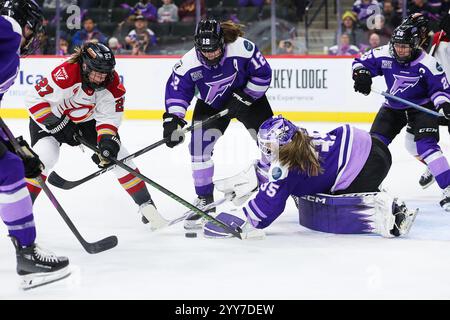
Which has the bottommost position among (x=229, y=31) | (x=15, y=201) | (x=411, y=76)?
(x=411, y=76)

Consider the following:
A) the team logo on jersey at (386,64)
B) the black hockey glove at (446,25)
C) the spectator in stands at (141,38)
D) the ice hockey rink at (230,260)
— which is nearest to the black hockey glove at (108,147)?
the ice hockey rink at (230,260)

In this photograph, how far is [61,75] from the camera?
3834 mm

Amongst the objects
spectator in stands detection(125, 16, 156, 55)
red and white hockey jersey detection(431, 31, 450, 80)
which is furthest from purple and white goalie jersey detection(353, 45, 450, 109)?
spectator in stands detection(125, 16, 156, 55)

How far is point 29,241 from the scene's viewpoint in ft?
10.1

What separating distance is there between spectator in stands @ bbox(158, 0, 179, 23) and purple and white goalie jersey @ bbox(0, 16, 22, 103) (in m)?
5.82

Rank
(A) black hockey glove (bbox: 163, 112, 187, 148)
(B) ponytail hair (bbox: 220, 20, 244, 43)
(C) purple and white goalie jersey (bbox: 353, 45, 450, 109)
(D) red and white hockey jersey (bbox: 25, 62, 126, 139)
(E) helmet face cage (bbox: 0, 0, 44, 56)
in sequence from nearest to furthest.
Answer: (E) helmet face cage (bbox: 0, 0, 44, 56)
(D) red and white hockey jersey (bbox: 25, 62, 126, 139)
(A) black hockey glove (bbox: 163, 112, 187, 148)
(B) ponytail hair (bbox: 220, 20, 244, 43)
(C) purple and white goalie jersey (bbox: 353, 45, 450, 109)

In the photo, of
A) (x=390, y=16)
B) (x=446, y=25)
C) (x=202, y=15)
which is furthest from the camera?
(x=202, y=15)

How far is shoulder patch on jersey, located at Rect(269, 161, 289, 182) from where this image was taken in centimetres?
362

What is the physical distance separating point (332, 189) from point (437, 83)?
110 cm

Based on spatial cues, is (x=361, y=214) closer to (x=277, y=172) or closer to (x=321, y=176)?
(x=321, y=176)

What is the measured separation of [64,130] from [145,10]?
5218mm

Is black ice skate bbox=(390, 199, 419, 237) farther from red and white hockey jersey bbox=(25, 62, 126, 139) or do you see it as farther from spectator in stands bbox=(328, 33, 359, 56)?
spectator in stands bbox=(328, 33, 359, 56)

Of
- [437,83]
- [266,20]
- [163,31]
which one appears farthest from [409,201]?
[163,31]

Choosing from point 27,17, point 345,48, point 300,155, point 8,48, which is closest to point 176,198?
point 300,155
